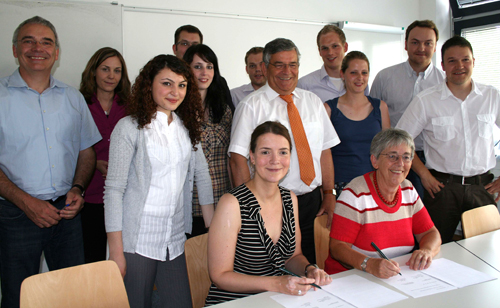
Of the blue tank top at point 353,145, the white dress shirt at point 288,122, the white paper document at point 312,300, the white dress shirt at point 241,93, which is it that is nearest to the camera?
the white paper document at point 312,300

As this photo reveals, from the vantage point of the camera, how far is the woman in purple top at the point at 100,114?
275 cm

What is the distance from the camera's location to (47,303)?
57.4 inches

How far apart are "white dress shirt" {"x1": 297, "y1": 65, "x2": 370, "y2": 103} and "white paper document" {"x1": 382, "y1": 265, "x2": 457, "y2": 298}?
1.93 meters

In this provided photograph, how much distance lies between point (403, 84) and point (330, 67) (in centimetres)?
70

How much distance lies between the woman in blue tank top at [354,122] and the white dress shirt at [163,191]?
1223mm

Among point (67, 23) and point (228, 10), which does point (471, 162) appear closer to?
point (228, 10)

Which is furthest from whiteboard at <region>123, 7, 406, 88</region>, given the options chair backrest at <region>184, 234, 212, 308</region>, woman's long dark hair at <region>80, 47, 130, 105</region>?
chair backrest at <region>184, 234, 212, 308</region>

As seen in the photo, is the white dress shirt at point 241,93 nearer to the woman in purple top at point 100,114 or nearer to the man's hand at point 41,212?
the woman in purple top at point 100,114

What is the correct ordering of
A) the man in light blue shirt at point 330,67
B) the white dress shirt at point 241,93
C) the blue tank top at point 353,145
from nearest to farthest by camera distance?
the blue tank top at point 353,145
the man in light blue shirt at point 330,67
the white dress shirt at point 241,93

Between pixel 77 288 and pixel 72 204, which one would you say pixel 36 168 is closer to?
pixel 72 204

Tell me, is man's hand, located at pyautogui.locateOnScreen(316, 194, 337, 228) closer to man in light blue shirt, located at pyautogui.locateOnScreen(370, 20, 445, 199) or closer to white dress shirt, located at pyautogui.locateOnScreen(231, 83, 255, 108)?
man in light blue shirt, located at pyautogui.locateOnScreen(370, 20, 445, 199)

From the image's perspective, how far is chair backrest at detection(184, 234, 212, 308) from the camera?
187 centimetres

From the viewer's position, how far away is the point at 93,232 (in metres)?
2.74

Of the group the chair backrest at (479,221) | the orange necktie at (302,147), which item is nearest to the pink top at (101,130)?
the orange necktie at (302,147)
